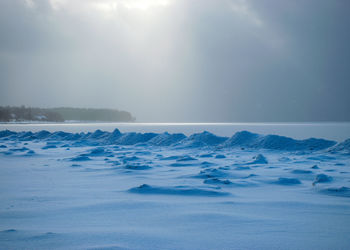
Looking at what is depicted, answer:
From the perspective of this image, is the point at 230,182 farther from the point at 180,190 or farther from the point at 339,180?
the point at 339,180

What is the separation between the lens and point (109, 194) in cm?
412

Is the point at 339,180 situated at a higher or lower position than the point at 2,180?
higher

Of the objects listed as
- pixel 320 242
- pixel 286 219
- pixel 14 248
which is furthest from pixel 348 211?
pixel 14 248

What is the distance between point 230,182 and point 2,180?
3.84 meters

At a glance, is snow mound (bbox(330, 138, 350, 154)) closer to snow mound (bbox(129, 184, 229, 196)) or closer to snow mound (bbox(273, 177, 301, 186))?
snow mound (bbox(273, 177, 301, 186))

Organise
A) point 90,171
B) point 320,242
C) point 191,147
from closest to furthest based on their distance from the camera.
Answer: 1. point 320,242
2. point 90,171
3. point 191,147

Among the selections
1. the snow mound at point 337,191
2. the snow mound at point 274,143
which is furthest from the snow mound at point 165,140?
the snow mound at point 337,191

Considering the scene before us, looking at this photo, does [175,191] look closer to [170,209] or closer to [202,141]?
[170,209]

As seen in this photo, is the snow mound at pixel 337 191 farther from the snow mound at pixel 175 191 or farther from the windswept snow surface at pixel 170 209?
the snow mound at pixel 175 191

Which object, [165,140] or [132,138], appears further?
[132,138]

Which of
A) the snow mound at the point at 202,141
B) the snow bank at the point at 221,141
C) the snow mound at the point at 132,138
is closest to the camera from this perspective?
the snow bank at the point at 221,141

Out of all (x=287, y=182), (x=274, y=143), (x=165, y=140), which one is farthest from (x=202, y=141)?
(x=287, y=182)

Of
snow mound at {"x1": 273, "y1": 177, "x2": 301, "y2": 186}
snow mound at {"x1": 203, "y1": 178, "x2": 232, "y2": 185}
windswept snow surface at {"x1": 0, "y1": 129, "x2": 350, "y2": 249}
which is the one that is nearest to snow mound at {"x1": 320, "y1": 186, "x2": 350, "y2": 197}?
windswept snow surface at {"x1": 0, "y1": 129, "x2": 350, "y2": 249}

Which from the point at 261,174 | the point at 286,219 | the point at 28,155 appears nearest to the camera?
the point at 286,219
